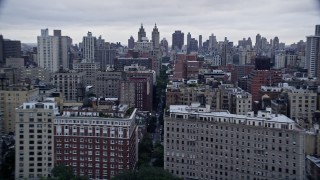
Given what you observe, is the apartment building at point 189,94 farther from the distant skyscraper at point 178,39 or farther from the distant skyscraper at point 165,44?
the distant skyscraper at point 178,39

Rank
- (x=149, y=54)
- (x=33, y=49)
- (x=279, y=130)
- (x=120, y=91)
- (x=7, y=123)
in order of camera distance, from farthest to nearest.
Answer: (x=149, y=54) < (x=33, y=49) < (x=120, y=91) < (x=7, y=123) < (x=279, y=130)

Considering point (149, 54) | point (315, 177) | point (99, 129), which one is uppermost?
point (149, 54)

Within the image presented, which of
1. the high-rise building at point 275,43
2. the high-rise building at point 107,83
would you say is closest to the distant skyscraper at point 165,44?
the high-rise building at point 275,43

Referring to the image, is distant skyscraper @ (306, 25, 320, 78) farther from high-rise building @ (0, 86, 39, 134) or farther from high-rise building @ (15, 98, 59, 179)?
high-rise building @ (15, 98, 59, 179)

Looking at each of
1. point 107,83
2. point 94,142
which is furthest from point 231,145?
point 107,83

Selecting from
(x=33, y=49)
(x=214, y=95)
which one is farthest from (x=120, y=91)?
(x=33, y=49)

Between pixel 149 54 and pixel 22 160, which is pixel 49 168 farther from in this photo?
pixel 149 54

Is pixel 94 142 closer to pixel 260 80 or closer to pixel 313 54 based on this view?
pixel 260 80
